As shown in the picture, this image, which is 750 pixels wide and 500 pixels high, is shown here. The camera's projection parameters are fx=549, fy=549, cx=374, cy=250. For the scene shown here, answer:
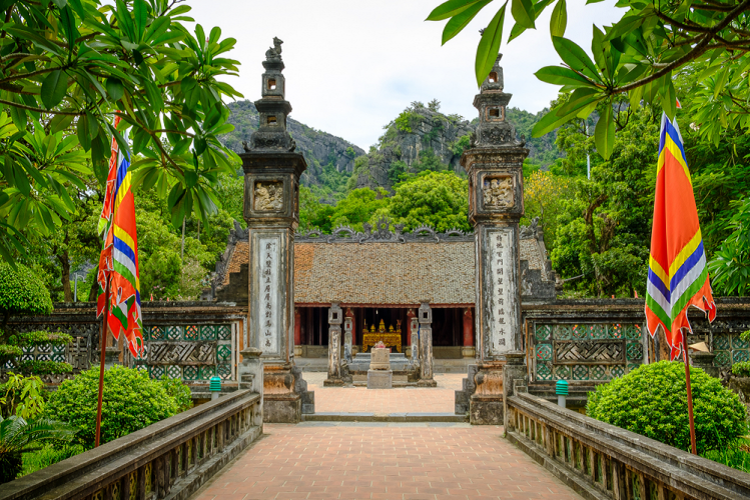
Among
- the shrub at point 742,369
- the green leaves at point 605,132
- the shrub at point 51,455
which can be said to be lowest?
the shrub at point 51,455

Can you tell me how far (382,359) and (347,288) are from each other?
6665mm

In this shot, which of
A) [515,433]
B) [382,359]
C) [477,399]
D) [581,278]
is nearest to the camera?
[515,433]

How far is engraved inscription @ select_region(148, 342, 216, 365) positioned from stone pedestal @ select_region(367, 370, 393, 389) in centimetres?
754

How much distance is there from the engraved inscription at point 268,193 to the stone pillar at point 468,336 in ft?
46.1

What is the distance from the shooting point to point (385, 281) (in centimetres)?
2247

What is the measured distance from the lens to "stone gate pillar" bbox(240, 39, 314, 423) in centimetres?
891

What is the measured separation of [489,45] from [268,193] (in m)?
7.92

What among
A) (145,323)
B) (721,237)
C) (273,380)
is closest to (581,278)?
(721,237)

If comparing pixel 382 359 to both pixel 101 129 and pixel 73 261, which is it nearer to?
pixel 73 261

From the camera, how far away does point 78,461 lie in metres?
3.33

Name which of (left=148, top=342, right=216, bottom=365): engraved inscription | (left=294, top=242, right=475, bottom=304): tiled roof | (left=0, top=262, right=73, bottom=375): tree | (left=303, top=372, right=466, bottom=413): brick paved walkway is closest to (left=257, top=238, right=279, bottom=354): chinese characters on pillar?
(left=148, top=342, right=216, bottom=365): engraved inscription

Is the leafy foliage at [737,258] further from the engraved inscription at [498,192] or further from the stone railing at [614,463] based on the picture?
the engraved inscription at [498,192]

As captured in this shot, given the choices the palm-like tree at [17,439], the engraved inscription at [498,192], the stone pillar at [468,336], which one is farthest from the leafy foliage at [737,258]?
the stone pillar at [468,336]

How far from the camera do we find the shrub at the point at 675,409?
4.95 metres
